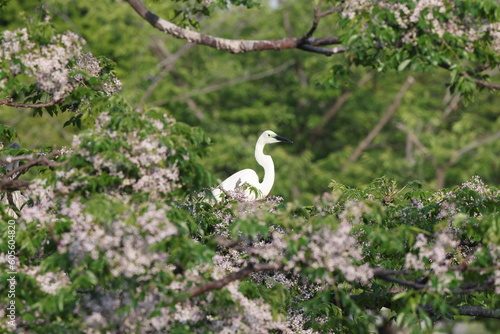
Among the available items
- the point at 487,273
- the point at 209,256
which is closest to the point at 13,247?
the point at 209,256

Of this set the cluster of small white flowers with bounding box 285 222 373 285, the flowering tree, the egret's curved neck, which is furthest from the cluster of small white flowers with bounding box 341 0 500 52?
the egret's curved neck

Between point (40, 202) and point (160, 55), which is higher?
point (160, 55)

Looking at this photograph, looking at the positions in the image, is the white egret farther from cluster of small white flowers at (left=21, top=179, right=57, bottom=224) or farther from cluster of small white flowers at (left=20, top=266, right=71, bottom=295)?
cluster of small white flowers at (left=20, top=266, right=71, bottom=295)

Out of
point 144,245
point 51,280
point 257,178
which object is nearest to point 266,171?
point 257,178

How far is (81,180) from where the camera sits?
Result: 553 cm

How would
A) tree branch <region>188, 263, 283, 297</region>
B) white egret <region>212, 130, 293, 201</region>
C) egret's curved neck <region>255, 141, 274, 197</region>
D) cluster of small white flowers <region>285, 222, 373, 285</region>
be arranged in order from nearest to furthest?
1. cluster of small white flowers <region>285, 222, 373, 285</region>
2. tree branch <region>188, 263, 283, 297</region>
3. white egret <region>212, 130, 293, 201</region>
4. egret's curved neck <region>255, 141, 274, 197</region>

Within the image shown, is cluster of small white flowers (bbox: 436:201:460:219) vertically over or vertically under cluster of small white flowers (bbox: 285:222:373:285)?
over

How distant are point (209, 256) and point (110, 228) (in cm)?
71

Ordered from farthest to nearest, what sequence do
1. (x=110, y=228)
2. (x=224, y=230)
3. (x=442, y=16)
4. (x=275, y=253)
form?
(x=224, y=230) < (x=442, y=16) < (x=275, y=253) < (x=110, y=228)

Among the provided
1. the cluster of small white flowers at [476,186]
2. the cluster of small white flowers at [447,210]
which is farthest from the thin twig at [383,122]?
the cluster of small white flowers at [447,210]

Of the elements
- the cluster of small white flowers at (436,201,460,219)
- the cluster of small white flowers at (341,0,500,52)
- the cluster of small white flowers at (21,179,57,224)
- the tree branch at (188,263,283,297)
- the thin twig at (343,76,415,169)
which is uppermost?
the thin twig at (343,76,415,169)

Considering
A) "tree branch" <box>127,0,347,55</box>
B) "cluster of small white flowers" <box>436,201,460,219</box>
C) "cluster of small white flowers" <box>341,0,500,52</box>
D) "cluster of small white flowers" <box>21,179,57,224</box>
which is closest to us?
"cluster of small white flowers" <box>21,179,57,224</box>

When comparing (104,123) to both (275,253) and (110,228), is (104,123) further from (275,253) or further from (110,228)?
(275,253)

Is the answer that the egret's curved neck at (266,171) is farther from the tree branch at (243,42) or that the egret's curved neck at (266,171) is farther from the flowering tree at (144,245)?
the flowering tree at (144,245)
